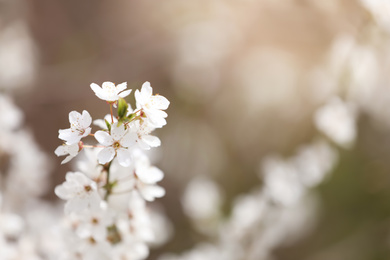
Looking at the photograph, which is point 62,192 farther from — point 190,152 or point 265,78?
point 265,78

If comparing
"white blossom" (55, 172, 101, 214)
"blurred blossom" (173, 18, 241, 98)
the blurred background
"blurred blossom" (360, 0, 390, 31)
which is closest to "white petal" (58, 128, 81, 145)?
"white blossom" (55, 172, 101, 214)

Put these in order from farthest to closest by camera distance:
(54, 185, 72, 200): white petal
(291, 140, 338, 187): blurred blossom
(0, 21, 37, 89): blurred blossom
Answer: (0, 21, 37, 89): blurred blossom < (291, 140, 338, 187): blurred blossom < (54, 185, 72, 200): white petal

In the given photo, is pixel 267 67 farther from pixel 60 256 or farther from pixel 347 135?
pixel 60 256

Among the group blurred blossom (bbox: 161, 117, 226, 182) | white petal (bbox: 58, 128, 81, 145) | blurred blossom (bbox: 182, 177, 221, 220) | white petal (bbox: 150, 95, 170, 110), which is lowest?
white petal (bbox: 58, 128, 81, 145)

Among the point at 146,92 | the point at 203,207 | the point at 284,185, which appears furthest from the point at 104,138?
the point at 203,207

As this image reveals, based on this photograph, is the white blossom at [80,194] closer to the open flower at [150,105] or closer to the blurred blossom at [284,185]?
the open flower at [150,105]

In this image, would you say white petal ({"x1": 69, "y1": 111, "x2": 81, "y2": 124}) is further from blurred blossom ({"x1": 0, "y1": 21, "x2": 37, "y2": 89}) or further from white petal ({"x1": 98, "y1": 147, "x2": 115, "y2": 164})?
blurred blossom ({"x1": 0, "y1": 21, "x2": 37, "y2": 89})

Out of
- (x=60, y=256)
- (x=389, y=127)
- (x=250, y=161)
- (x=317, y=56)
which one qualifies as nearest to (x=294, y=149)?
(x=250, y=161)
